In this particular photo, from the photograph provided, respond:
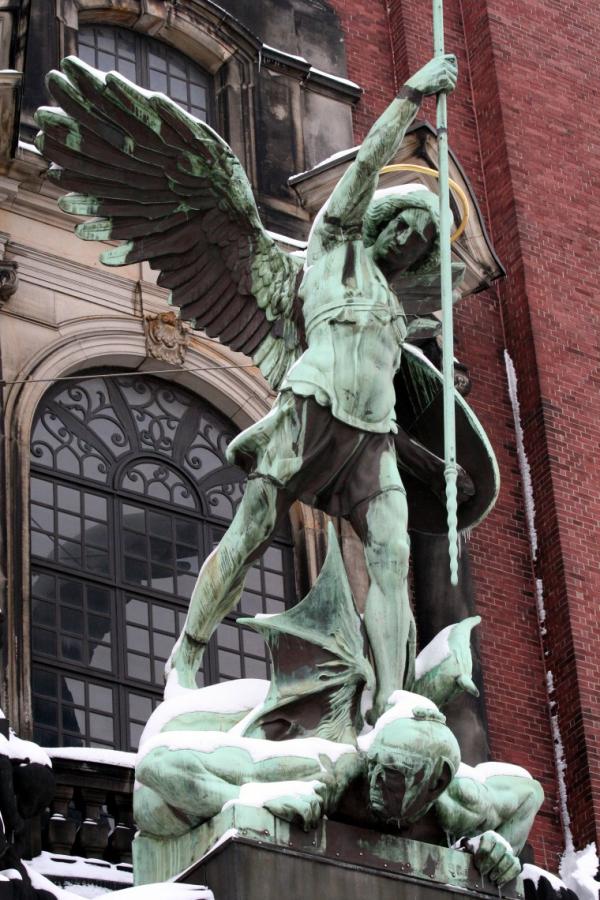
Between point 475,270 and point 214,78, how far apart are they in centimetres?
235

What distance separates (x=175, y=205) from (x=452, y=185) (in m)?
3.66

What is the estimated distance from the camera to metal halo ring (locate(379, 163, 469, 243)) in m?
16.0

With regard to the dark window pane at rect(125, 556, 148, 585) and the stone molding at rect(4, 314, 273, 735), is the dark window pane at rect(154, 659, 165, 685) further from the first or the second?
the stone molding at rect(4, 314, 273, 735)

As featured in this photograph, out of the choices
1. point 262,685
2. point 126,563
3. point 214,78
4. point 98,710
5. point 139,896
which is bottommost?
point 139,896

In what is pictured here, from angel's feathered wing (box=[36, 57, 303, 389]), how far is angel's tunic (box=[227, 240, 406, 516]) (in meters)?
0.52

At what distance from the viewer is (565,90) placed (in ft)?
67.1

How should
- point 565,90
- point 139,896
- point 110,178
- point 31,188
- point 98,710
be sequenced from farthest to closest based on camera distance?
point 565,90 < point 31,188 < point 98,710 < point 110,178 < point 139,896

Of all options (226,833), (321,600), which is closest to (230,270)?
(321,600)

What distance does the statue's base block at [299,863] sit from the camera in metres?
10.3

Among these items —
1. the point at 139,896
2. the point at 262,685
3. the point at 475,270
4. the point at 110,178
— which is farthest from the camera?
the point at 475,270

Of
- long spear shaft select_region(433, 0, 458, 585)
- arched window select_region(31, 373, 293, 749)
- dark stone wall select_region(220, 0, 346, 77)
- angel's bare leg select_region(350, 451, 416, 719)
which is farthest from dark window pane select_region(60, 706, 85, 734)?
dark stone wall select_region(220, 0, 346, 77)

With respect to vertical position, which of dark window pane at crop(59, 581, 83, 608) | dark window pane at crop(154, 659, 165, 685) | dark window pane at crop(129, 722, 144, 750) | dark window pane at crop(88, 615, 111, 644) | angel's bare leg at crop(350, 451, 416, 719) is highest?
dark window pane at crop(59, 581, 83, 608)

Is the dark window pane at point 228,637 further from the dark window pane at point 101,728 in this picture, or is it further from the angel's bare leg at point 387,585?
the angel's bare leg at point 387,585

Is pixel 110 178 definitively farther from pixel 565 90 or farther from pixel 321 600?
pixel 565 90
